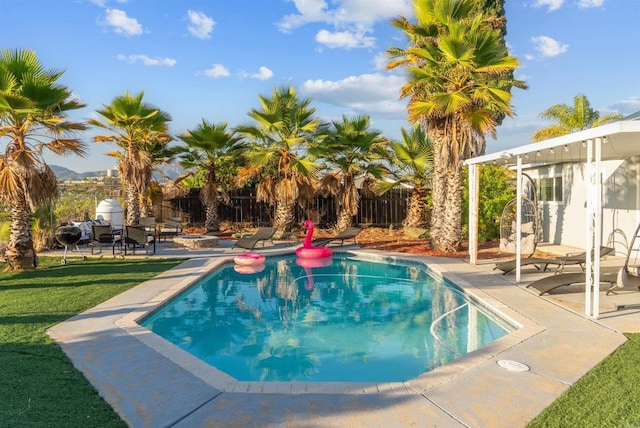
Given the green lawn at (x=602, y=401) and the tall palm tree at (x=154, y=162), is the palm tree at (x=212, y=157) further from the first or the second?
the green lawn at (x=602, y=401)

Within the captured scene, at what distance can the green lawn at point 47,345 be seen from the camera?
12.0ft

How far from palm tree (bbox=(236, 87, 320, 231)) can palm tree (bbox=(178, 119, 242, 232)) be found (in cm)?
124

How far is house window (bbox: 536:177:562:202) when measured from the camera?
15.8m

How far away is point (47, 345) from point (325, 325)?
4.10m

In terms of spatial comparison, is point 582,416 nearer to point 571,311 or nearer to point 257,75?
point 571,311

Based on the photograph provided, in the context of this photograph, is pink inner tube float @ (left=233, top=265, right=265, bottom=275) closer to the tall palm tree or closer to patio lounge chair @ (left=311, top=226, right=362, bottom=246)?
patio lounge chair @ (left=311, top=226, right=362, bottom=246)

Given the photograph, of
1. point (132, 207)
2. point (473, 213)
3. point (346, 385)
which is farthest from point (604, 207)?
point (132, 207)

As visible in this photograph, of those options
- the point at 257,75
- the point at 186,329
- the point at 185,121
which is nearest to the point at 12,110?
the point at 186,329

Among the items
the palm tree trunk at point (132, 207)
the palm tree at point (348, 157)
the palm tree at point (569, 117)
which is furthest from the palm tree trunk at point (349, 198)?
the palm tree at point (569, 117)

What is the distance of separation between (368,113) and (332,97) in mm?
11868

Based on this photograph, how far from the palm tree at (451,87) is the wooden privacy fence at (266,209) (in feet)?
21.8

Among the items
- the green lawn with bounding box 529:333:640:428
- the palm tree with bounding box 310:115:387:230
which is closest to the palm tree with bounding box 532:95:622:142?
the palm tree with bounding box 310:115:387:230

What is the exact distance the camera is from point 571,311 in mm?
6953

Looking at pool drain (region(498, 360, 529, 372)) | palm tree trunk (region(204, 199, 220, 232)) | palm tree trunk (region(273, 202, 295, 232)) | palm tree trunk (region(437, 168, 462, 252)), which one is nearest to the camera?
pool drain (region(498, 360, 529, 372))
